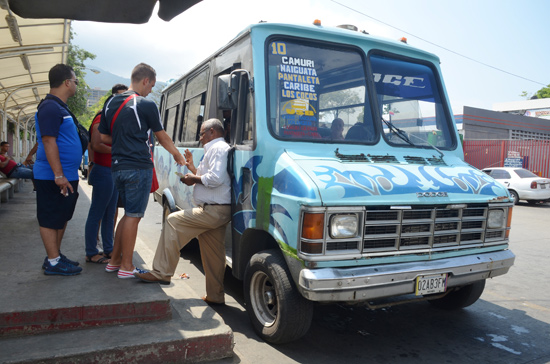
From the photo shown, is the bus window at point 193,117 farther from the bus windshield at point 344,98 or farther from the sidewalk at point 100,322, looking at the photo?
the sidewalk at point 100,322

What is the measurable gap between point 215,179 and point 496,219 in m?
2.67

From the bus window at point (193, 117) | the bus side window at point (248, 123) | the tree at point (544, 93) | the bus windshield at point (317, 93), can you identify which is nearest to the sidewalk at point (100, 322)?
the bus side window at point (248, 123)

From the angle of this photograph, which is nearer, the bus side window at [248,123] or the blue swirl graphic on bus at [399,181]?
the blue swirl graphic on bus at [399,181]

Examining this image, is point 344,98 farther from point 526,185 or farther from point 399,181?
point 526,185

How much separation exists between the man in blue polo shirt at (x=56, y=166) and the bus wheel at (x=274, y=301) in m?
1.74

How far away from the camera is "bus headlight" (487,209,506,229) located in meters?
4.00

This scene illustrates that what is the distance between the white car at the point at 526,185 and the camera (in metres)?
16.4

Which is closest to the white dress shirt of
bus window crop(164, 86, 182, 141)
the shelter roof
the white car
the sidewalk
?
the sidewalk

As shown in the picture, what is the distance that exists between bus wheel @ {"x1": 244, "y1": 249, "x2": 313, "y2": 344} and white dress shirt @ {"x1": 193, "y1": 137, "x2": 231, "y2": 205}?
78 centimetres

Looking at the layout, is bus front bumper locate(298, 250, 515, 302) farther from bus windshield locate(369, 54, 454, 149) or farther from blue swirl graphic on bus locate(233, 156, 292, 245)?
bus windshield locate(369, 54, 454, 149)

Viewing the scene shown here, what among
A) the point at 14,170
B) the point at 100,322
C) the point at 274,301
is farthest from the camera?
the point at 14,170

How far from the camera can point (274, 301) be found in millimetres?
3762

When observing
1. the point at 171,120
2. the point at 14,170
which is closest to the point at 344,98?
the point at 171,120

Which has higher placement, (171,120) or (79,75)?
(79,75)
